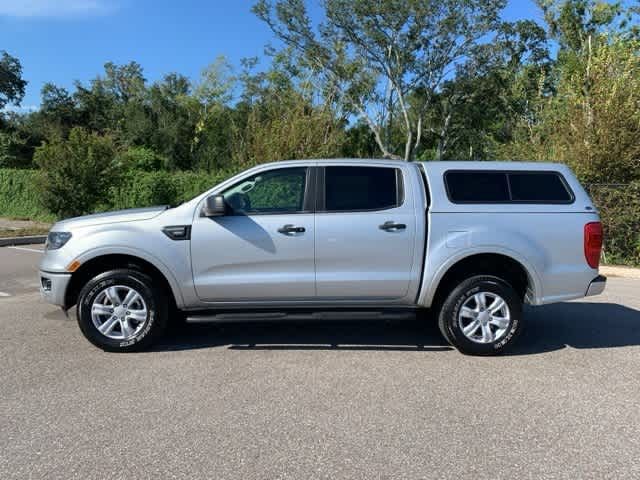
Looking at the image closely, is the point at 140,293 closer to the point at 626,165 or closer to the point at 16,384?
the point at 16,384

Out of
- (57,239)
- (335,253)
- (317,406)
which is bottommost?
(317,406)

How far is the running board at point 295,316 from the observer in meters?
4.90

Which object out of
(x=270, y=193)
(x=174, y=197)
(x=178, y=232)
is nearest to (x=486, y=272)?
(x=270, y=193)

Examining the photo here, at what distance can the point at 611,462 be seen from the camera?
3.11m

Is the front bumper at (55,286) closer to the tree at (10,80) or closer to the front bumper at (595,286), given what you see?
the front bumper at (595,286)

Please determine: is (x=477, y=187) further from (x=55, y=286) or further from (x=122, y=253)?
(x=55, y=286)

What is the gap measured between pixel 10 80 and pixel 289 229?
47.1m

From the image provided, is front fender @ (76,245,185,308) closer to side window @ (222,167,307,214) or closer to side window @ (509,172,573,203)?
side window @ (222,167,307,214)

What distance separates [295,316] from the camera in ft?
16.2

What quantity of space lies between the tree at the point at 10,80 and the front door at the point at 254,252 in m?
46.3

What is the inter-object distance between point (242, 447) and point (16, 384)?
222cm

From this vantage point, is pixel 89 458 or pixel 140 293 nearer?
pixel 89 458

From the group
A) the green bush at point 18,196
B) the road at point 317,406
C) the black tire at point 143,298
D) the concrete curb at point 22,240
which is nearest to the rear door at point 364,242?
the road at point 317,406

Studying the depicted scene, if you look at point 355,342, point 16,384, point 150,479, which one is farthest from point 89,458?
point 355,342
